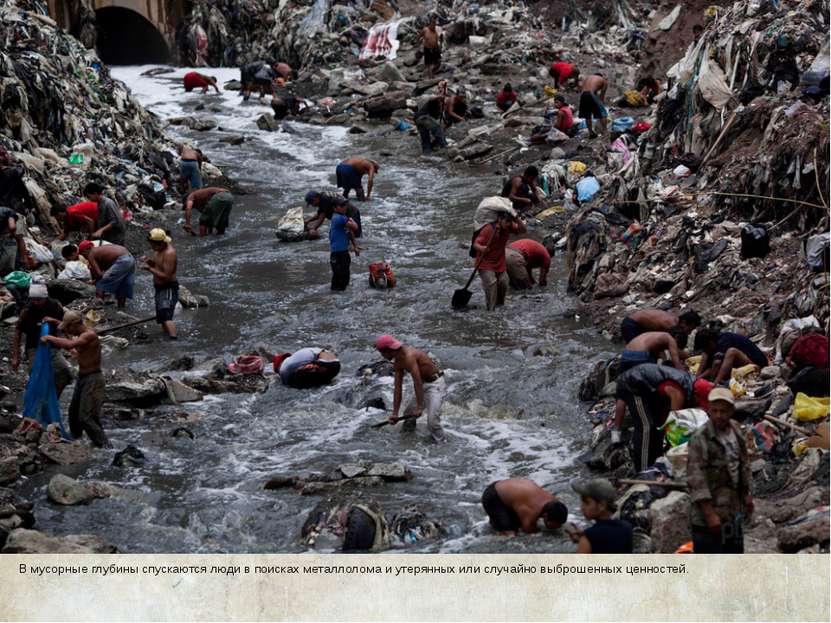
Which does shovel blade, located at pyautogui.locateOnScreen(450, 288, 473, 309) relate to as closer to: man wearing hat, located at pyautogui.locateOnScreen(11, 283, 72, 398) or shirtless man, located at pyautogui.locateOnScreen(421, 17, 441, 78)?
man wearing hat, located at pyautogui.locateOnScreen(11, 283, 72, 398)

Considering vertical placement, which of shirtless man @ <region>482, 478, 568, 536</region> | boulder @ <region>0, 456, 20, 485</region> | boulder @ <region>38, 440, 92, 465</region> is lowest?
boulder @ <region>38, 440, 92, 465</region>

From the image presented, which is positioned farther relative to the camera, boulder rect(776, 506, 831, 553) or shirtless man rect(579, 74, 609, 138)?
shirtless man rect(579, 74, 609, 138)

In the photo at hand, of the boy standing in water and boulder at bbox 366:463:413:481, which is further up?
the boy standing in water

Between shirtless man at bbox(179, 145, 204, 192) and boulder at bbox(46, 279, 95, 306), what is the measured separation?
4.41 m

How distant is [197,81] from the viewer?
1015 inches

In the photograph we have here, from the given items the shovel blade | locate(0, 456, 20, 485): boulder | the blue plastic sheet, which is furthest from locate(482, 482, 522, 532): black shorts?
the shovel blade

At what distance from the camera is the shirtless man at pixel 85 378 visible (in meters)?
9.01

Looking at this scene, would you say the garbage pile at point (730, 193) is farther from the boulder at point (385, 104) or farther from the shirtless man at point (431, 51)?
the shirtless man at point (431, 51)

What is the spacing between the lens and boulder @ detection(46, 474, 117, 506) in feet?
27.7

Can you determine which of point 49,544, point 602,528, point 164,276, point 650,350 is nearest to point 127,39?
point 164,276

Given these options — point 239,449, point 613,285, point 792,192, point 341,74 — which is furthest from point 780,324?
point 341,74

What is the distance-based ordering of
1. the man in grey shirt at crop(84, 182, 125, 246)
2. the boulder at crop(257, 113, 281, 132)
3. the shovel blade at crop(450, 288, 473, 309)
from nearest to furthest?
the shovel blade at crop(450, 288, 473, 309)
the man in grey shirt at crop(84, 182, 125, 246)
the boulder at crop(257, 113, 281, 132)

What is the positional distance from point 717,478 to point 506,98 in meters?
15.9

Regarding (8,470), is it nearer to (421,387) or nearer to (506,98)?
(421,387)
